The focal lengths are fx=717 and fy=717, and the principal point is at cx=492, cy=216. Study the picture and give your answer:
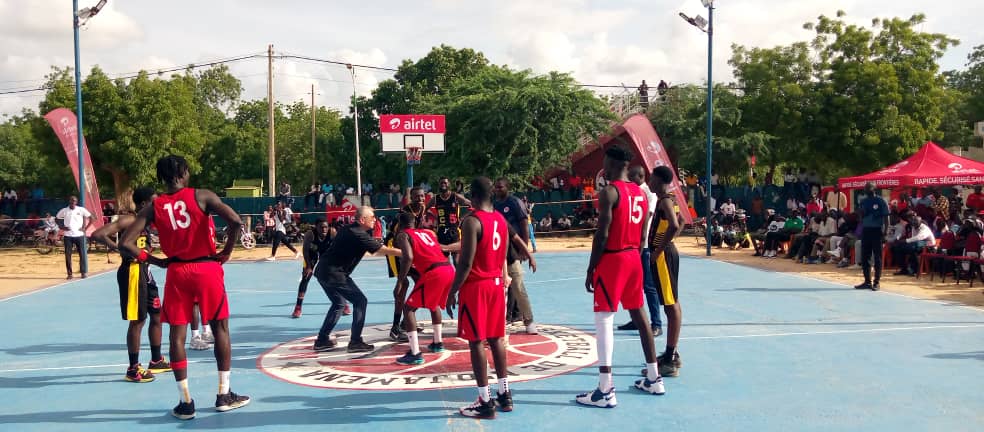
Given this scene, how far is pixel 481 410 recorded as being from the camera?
18.1 ft

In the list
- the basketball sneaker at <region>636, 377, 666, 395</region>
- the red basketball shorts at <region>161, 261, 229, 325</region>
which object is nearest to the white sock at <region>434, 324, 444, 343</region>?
the basketball sneaker at <region>636, 377, 666, 395</region>

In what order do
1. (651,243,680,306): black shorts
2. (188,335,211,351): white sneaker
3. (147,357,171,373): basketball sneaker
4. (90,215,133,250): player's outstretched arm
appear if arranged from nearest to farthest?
(90,215,133,250): player's outstretched arm → (651,243,680,306): black shorts → (147,357,171,373): basketball sneaker → (188,335,211,351): white sneaker

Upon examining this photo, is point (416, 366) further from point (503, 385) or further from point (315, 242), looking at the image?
point (315, 242)

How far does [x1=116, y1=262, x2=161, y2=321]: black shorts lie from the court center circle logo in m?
1.27

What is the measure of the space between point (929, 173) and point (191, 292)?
17.5m

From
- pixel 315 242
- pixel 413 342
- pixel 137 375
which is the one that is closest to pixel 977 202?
pixel 315 242

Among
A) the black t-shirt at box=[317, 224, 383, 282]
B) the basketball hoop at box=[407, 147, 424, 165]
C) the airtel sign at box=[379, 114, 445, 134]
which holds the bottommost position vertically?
the black t-shirt at box=[317, 224, 383, 282]

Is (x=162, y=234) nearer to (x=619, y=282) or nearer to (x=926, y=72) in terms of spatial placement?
(x=619, y=282)

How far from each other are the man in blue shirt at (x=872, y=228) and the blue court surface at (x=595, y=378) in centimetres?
105

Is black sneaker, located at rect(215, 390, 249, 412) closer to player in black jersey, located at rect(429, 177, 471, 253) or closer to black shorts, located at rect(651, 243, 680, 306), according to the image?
black shorts, located at rect(651, 243, 680, 306)

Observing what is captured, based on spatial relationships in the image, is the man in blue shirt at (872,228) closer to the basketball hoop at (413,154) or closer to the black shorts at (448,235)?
the black shorts at (448,235)

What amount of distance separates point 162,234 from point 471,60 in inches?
1419

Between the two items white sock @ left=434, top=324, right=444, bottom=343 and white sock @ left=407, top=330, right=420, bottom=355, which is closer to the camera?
white sock @ left=407, top=330, right=420, bottom=355

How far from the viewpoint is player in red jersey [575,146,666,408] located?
569 cm
